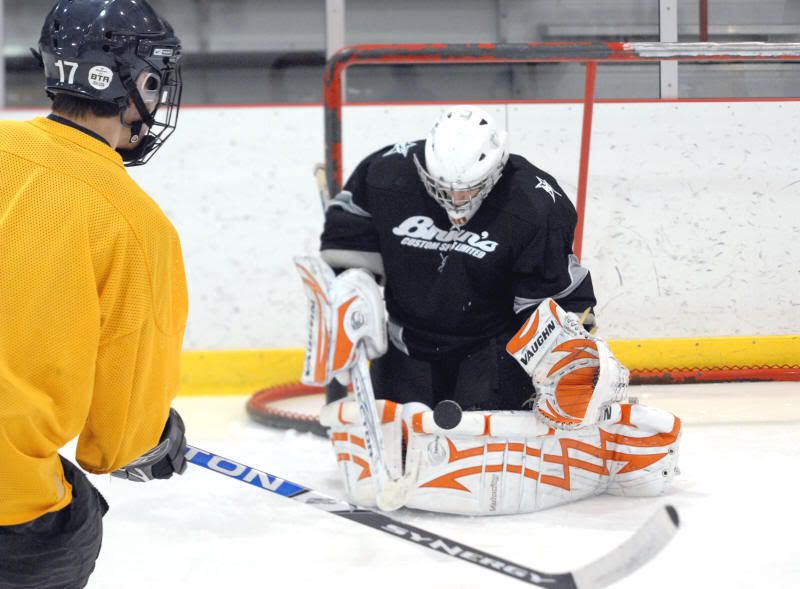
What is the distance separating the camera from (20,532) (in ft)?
3.44

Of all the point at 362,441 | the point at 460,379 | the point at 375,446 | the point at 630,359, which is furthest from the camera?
the point at 630,359

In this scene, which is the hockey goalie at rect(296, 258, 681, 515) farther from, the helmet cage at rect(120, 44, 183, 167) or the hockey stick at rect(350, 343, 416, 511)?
the helmet cage at rect(120, 44, 183, 167)

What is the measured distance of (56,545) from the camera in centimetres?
107

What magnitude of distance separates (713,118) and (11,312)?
10.3 ft

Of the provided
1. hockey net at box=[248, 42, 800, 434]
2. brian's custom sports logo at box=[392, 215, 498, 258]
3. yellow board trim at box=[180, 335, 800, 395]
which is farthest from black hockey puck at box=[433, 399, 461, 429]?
yellow board trim at box=[180, 335, 800, 395]

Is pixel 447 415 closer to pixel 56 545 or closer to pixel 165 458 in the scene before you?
pixel 165 458

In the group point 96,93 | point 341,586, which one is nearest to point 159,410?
point 96,93

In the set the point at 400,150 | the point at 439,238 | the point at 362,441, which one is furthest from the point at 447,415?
the point at 400,150

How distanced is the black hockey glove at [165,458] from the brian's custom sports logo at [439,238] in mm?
1089

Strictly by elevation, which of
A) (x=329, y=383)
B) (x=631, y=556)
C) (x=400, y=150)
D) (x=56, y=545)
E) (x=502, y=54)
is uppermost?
(x=502, y=54)

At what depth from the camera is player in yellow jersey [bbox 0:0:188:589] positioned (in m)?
0.98

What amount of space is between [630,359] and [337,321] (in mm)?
1708

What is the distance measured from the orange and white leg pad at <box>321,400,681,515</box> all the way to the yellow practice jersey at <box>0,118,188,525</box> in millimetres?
1229

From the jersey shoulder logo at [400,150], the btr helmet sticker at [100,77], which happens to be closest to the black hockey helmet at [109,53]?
the btr helmet sticker at [100,77]
